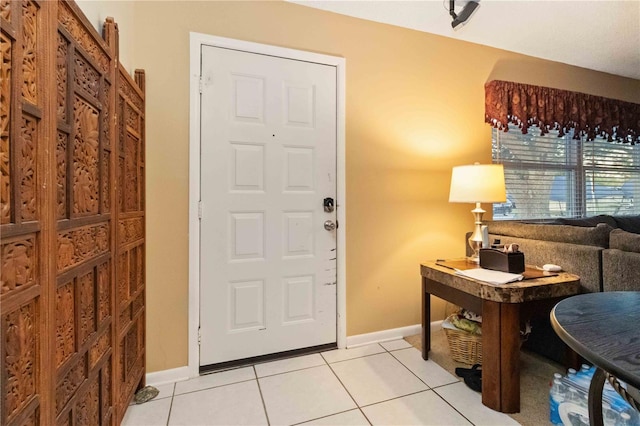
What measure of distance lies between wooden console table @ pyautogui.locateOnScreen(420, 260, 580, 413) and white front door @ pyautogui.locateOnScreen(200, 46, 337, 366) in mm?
962

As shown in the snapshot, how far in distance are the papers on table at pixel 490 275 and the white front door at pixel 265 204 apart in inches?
34.2

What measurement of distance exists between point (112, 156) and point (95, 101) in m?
0.24

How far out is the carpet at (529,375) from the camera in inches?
57.3

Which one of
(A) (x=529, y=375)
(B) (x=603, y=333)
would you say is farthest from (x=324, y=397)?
(B) (x=603, y=333)

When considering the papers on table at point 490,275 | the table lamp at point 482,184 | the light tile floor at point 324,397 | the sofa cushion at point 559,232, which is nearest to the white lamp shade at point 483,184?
the table lamp at point 482,184

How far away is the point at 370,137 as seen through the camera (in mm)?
2262

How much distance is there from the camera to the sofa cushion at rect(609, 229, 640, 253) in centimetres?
148

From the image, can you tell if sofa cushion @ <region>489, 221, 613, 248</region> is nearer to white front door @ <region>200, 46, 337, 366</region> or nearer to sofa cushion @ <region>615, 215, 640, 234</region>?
white front door @ <region>200, 46, 337, 366</region>

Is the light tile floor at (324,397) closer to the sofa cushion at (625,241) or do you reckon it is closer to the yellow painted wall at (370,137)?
the yellow painted wall at (370,137)

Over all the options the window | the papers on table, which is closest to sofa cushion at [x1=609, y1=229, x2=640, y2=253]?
the papers on table

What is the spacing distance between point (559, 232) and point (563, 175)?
1789 millimetres

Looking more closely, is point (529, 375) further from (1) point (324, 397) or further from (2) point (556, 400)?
(1) point (324, 397)

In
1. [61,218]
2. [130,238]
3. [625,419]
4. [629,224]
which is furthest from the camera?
[629,224]

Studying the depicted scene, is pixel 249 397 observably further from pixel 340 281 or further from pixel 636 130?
pixel 636 130
